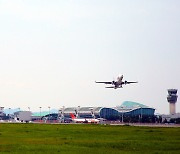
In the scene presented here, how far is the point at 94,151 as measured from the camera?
109 ft

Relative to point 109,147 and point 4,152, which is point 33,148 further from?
point 109,147

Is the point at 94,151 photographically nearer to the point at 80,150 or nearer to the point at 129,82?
the point at 80,150

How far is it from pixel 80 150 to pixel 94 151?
1342 millimetres

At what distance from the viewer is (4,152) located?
→ 32188mm

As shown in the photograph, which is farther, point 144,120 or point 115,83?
point 144,120

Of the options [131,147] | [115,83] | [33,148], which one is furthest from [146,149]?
[115,83]

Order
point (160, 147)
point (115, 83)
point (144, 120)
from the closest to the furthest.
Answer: point (160, 147), point (115, 83), point (144, 120)

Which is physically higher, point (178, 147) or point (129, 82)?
point (129, 82)

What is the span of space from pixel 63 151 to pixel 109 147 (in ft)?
17.4

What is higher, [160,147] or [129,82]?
[129,82]

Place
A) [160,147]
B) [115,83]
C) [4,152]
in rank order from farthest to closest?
[115,83] → [160,147] → [4,152]

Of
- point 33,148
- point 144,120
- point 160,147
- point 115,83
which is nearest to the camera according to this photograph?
point 33,148

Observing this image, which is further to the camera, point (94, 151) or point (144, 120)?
point (144, 120)

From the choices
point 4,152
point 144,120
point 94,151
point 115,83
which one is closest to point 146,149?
point 94,151
